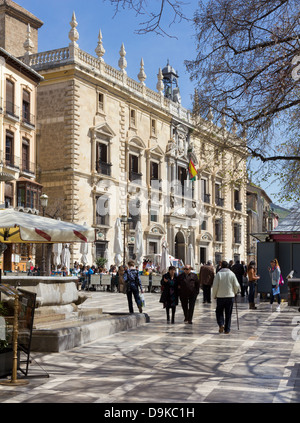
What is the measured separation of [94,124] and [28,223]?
1032 inches

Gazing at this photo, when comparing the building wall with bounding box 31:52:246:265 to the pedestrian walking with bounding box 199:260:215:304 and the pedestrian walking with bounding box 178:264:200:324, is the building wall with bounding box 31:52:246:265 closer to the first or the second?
the pedestrian walking with bounding box 199:260:215:304

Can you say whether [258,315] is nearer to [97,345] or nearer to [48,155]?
[97,345]

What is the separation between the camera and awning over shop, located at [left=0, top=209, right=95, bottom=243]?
442 inches

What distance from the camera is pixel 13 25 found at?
139 ft

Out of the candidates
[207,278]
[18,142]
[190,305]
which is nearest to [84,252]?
[18,142]

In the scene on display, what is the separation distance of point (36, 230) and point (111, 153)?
27204mm

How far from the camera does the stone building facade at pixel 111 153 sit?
1393 inches

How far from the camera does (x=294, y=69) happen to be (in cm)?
1048

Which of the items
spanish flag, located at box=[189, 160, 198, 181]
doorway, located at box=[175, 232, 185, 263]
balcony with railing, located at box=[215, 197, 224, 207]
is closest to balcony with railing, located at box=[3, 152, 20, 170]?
spanish flag, located at box=[189, 160, 198, 181]

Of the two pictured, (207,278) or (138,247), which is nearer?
(207,278)

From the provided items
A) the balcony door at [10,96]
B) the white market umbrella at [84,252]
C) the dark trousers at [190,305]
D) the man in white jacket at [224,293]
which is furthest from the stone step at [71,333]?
the balcony door at [10,96]

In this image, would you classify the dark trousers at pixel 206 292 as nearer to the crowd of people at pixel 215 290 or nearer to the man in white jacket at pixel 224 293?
the crowd of people at pixel 215 290

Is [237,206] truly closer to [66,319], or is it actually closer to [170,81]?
[170,81]

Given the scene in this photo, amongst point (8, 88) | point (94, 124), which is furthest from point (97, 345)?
point (94, 124)
